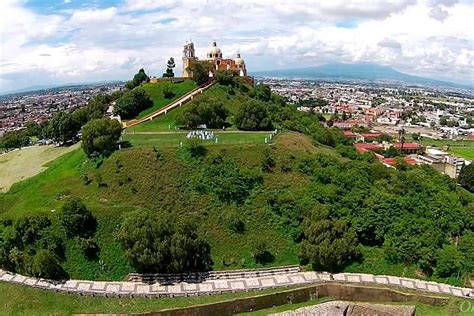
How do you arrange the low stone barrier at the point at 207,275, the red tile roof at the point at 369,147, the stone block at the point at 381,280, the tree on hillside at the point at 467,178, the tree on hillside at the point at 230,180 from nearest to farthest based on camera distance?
the low stone barrier at the point at 207,275
the stone block at the point at 381,280
the tree on hillside at the point at 230,180
the tree on hillside at the point at 467,178
the red tile roof at the point at 369,147

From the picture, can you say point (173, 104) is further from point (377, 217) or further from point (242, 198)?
point (377, 217)

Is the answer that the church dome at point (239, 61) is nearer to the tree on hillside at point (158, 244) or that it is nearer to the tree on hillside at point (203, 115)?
the tree on hillside at point (203, 115)

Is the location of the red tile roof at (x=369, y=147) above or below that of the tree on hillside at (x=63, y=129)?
below

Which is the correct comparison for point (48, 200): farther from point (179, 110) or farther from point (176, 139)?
point (179, 110)

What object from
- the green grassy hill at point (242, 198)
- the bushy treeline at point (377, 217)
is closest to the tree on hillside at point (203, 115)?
the green grassy hill at point (242, 198)

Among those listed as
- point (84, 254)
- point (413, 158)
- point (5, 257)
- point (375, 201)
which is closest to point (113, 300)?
point (84, 254)

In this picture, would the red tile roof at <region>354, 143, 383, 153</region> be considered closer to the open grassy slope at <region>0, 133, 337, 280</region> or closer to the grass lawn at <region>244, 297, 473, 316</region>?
the open grassy slope at <region>0, 133, 337, 280</region>

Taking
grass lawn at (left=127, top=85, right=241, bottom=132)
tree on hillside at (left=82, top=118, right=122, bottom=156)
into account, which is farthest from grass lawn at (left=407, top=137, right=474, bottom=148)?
tree on hillside at (left=82, top=118, right=122, bottom=156)

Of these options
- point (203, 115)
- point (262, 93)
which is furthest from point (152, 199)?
point (262, 93)

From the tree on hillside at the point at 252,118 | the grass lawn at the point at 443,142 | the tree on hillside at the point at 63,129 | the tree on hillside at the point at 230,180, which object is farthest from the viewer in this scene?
the grass lawn at the point at 443,142
